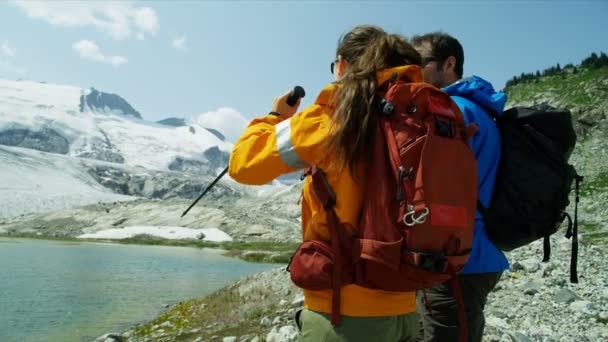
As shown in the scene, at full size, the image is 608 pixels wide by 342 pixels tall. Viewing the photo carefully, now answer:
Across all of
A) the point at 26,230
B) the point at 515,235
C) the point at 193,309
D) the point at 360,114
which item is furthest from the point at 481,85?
the point at 26,230

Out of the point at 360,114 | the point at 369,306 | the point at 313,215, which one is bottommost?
the point at 369,306

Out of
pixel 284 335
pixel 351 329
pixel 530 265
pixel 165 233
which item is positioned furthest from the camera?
pixel 165 233

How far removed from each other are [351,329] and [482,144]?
1.81m

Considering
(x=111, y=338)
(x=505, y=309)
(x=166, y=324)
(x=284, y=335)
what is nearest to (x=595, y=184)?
(x=505, y=309)

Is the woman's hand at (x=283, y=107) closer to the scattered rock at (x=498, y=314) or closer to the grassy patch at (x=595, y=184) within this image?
the scattered rock at (x=498, y=314)

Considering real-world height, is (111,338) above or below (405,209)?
below

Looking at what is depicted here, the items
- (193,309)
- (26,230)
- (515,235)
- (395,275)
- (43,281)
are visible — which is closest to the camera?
(395,275)

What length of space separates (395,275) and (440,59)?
2.23 metres

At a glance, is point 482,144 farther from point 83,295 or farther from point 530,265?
point 83,295

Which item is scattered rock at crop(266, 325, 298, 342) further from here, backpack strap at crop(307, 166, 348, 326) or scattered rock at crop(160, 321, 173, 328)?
scattered rock at crop(160, 321, 173, 328)

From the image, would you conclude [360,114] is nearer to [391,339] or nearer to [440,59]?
[391,339]

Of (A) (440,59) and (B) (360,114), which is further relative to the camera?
(A) (440,59)

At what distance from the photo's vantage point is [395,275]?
99.3 inches

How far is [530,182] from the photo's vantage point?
11.1 feet
